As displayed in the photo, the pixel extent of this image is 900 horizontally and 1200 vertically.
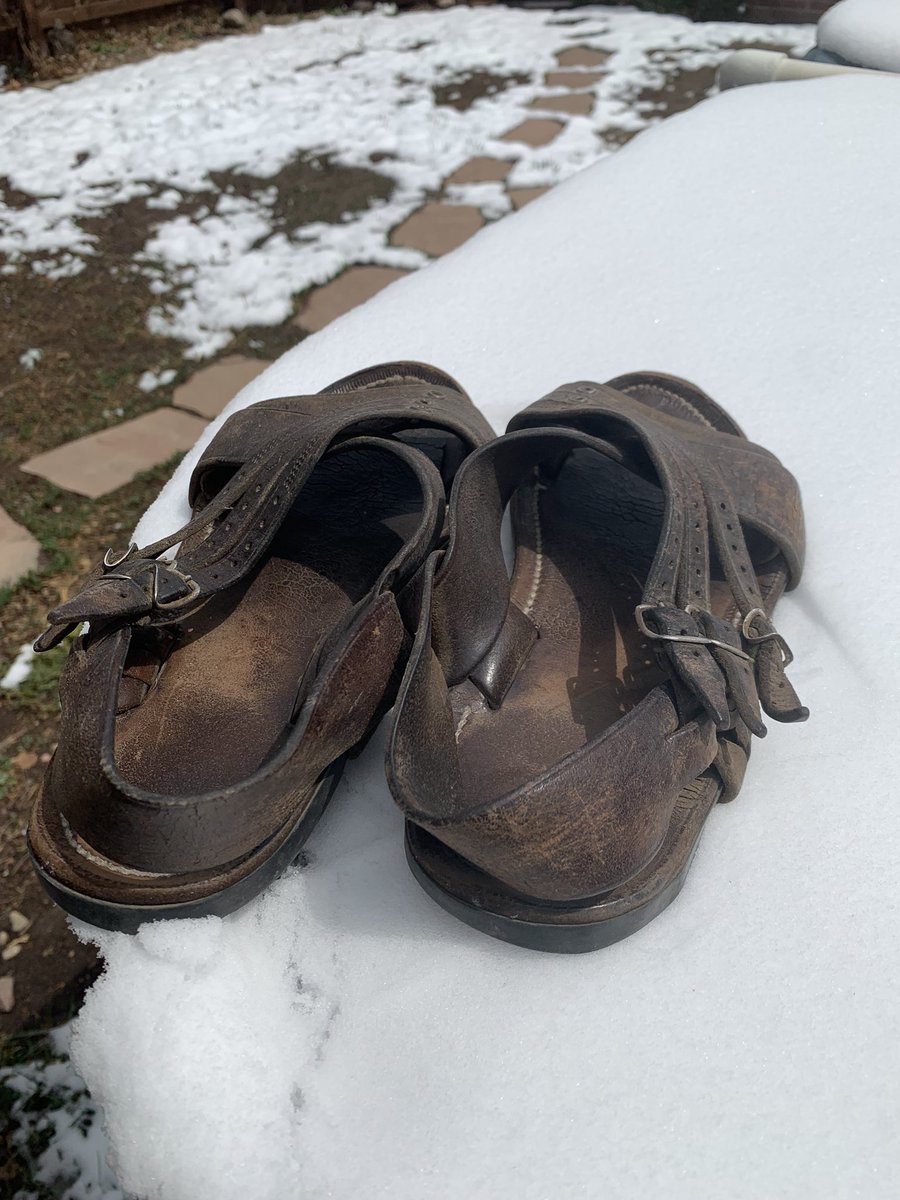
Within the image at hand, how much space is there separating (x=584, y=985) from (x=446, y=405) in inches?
28.1

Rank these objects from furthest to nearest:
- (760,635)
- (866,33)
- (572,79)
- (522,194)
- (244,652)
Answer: (572,79)
(522,194)
(866,33)
(244,652)
(760,635)

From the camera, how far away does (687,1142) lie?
830mm

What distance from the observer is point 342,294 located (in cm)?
305

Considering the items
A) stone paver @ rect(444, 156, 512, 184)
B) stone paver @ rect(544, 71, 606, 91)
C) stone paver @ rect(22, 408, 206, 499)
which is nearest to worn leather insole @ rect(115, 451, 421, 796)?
stone paver @ rect(22, 408, 206, 499)

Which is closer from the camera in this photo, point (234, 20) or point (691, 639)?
point (691, 639)

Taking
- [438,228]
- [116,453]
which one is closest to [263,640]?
[116,453]

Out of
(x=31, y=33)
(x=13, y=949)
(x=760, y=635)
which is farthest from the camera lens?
(x=31, y=33)

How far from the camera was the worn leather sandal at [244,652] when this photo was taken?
0.92m

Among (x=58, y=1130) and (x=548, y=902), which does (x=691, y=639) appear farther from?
(x=58, y=1130)

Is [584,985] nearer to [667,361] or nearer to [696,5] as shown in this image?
[667,361]

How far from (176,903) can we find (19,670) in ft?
4.30

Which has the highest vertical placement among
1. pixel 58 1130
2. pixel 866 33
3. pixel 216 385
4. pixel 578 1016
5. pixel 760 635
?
pixel 866 33

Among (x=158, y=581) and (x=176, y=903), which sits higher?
(x=158, y=581)

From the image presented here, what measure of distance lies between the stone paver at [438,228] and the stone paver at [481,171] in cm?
22
